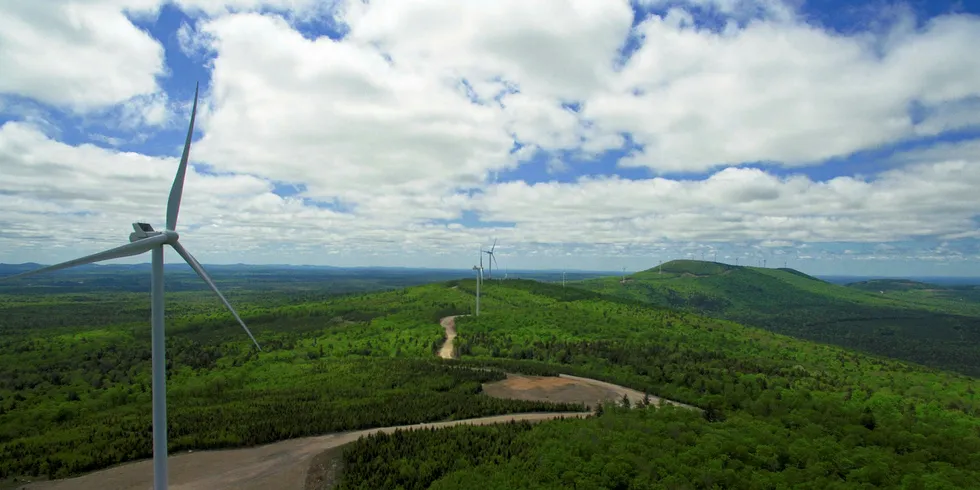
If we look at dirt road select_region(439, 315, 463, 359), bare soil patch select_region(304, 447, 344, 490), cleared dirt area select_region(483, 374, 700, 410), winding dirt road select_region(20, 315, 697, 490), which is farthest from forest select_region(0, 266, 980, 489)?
cleared dirt area select_region(483, 374, 700, 410)

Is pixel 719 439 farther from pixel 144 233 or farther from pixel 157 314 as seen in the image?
pixel 144 233

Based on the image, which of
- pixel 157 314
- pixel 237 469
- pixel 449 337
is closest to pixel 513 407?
pixel 237 469

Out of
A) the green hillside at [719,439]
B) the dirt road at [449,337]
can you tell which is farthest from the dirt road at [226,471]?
the dirt road at [449,337]

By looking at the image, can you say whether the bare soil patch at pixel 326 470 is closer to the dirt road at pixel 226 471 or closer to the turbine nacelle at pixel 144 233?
the dirt road at pixel 226 471

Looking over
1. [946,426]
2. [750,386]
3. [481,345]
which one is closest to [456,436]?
[750,386]

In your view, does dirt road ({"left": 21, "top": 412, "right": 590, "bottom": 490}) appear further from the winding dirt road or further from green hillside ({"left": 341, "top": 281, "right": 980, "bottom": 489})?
green hillside ({"left": 341, "top": 281, "right": 980, "bottom": 489})
